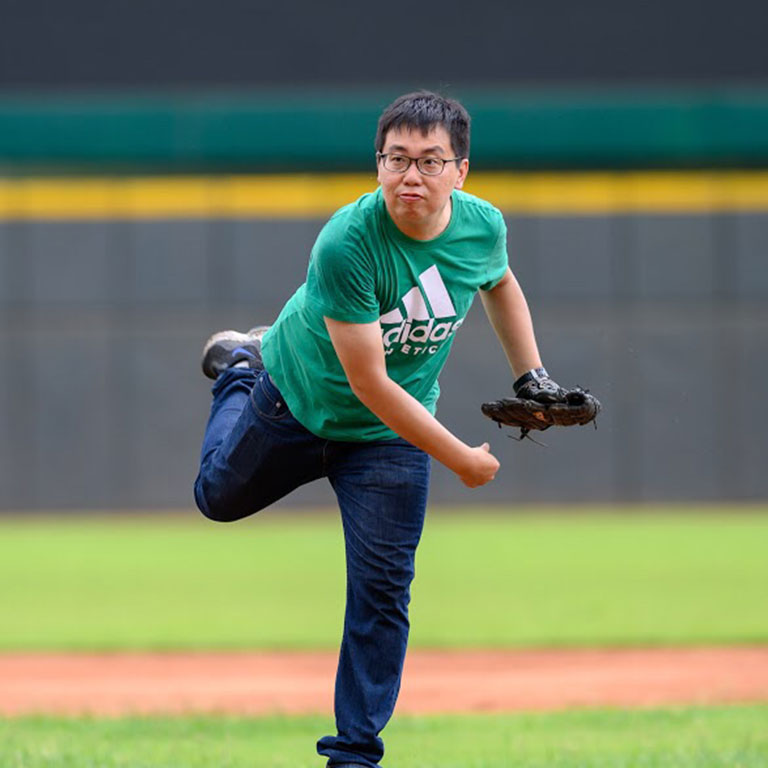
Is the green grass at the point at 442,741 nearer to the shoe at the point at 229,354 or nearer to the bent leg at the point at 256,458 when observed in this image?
the bent leg at the point at 256,458

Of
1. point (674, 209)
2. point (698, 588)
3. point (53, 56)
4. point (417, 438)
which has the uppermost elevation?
point (53, 56)

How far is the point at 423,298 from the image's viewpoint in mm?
4449

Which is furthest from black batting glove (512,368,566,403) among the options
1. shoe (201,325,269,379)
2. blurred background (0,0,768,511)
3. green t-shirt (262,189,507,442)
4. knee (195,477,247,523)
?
blurred background (0,0,768,511)

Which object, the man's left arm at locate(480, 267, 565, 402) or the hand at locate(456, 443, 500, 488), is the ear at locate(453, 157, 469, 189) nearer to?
the man's left arm at locate(480, 267, 565, 402)

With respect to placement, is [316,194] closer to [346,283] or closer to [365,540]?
[365,540]

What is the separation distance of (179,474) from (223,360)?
49.5 feet

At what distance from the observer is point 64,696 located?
791cm

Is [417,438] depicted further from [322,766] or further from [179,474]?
[179,474]

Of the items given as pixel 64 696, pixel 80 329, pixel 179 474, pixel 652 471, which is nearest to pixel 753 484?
pixel 652 471

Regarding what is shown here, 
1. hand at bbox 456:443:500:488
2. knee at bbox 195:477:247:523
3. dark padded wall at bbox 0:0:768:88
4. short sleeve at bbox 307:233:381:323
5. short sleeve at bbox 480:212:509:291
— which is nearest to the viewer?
hand at bbox 456:443:500:488

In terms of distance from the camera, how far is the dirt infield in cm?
757

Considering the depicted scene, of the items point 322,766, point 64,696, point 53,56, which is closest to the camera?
point 322,766

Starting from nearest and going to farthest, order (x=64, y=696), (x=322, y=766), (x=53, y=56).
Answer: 1. (x=322, y=766)
2. (x=64, y=696)
3. (x=53, y=56)

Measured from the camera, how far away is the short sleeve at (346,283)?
4285 millimetres
